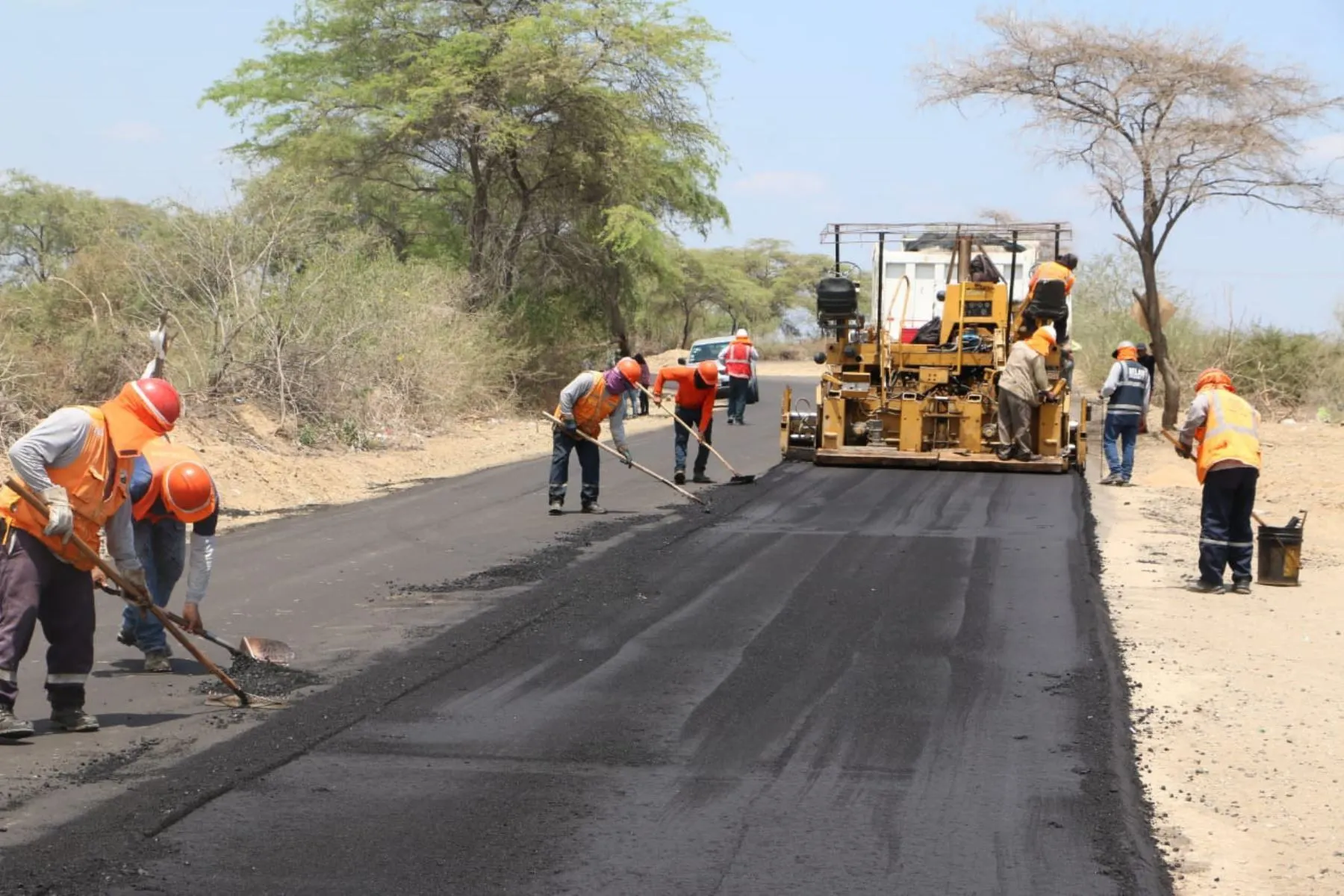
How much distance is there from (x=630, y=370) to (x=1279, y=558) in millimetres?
5867

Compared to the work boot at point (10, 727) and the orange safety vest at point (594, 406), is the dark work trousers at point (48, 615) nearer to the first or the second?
the work boot at point (10, 727)

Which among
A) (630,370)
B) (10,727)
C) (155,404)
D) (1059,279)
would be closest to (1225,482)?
(630,370)

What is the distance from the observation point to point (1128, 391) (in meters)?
18.3

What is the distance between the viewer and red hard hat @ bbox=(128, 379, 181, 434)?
275 inches

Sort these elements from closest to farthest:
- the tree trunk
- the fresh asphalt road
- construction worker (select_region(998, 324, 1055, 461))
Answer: the fresh asphalt road, construction worker (select_region(998, 324, 1055, 461)), the tree trunk

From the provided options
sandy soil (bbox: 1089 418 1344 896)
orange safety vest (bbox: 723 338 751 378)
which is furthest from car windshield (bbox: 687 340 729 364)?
sandy soil (bbox: 1089 418 1344 896)

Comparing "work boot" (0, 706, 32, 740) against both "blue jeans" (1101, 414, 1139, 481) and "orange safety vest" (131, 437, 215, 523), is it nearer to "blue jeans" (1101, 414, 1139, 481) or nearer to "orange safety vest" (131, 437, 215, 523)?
"orange safety vest" (131, 437, 215, 523)

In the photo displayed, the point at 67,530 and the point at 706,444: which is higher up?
the point at 67,530

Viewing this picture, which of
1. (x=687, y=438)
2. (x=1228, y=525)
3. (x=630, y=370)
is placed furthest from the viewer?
(x=687, y=438)

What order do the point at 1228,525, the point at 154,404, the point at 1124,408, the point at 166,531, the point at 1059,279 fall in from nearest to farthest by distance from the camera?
1. the point at 154,404
2. the point at 166,531
3. the point at 1228,525
4. the point at 1059,279
5. the point at 1124,408

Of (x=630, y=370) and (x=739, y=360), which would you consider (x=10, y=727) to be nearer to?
(x=630, y=370)

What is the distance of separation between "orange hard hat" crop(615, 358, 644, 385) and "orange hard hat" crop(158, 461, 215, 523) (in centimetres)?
666

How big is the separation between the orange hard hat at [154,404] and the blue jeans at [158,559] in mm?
1289

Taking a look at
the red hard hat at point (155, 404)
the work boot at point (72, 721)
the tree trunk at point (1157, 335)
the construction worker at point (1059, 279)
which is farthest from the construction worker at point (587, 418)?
the tree trunk at point (1157, 335)
